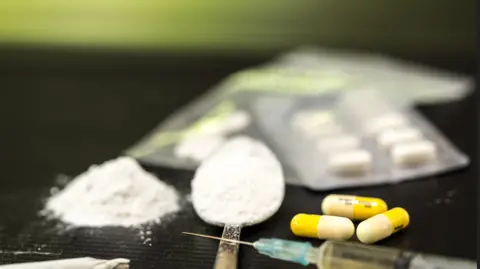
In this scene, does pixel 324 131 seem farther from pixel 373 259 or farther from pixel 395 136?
pixel 373 259

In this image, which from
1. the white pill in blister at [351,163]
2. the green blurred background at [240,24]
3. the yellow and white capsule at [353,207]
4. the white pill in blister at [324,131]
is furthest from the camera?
the green blurred background at [240,24]

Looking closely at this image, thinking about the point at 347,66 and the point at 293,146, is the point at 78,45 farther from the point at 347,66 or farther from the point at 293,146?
the point at 293,146

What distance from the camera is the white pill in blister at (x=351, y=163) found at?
2.83 feet

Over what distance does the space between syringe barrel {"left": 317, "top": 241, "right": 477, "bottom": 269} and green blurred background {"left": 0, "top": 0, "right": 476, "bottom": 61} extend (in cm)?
79

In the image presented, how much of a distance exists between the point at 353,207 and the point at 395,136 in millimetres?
203

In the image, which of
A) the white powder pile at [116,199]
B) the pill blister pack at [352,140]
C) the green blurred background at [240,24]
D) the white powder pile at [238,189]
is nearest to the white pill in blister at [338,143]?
the pill blister pack at [352,140]

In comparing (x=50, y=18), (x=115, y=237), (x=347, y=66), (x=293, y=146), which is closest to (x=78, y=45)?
(x=50, y=18)

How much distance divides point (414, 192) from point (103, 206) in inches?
14.5

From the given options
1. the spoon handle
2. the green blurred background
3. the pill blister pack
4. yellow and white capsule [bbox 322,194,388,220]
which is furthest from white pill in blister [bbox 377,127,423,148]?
the green blurred background

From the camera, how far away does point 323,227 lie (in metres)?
0.72

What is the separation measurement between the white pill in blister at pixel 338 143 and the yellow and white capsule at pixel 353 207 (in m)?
0.15

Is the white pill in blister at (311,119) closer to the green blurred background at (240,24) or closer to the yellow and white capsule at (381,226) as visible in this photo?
the yellow and white capsule at (381,226)

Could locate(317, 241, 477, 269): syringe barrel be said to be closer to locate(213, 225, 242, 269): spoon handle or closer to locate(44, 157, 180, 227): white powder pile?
locate(213, 225, 242, 269): spoon handle

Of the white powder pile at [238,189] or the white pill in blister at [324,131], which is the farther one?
the white pill in blister at [324,131]
